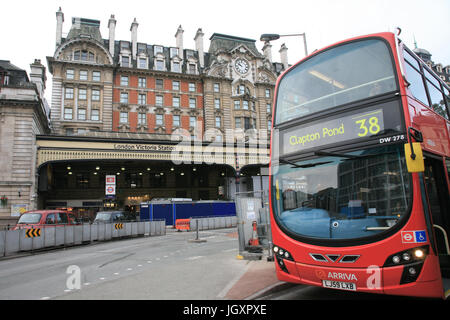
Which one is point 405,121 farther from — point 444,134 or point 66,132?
point 66,132

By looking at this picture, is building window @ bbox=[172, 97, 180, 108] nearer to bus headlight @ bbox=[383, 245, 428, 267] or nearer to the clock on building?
the clock on building

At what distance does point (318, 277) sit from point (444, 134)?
444 centimetres

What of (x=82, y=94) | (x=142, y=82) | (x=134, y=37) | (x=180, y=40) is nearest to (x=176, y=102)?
(x=142, y=82)

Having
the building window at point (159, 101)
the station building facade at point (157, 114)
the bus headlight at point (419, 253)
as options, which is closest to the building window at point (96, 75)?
the station building facade at point (157, 114)

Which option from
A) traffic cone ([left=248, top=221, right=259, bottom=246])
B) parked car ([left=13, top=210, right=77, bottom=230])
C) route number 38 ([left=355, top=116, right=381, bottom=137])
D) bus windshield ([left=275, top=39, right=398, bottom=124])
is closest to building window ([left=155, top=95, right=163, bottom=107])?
parked car ([left=13, top=210, right=77, bottom=230])

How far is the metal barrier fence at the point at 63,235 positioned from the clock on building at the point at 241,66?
3290 cm

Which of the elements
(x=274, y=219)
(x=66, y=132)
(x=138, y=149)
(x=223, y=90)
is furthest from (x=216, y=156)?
(x=274, y=219)

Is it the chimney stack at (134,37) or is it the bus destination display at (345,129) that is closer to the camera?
the bus destination display at (345,129)

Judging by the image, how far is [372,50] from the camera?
601 cm

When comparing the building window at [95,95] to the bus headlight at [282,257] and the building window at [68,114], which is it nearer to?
the building window at [68,114]

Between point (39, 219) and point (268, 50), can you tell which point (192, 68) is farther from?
point (39, 219)

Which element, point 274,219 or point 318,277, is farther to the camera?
point 274,219

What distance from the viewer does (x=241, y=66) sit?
4984cm

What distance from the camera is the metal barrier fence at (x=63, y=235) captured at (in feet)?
45.1
